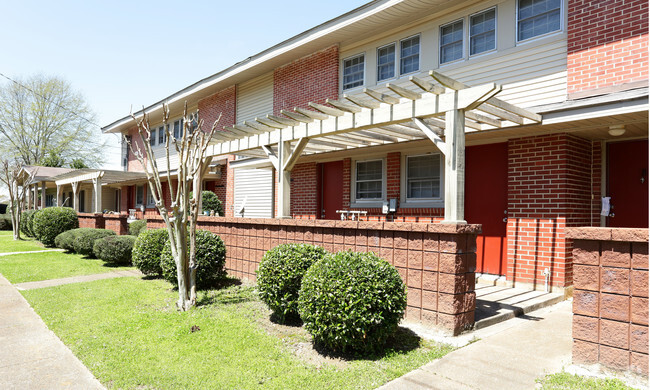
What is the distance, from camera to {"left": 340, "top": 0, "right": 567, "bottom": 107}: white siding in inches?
283

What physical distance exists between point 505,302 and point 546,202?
Result: 2.05 metres

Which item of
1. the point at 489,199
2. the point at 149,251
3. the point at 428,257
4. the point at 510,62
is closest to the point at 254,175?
the point at 149,251

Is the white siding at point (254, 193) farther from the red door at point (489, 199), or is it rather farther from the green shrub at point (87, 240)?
the red door at point (489, 199)

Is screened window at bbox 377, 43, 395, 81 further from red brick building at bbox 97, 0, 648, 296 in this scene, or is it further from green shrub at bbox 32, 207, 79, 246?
green shrub at bbox 32, 207, 79, 246

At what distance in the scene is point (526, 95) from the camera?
7.58 m

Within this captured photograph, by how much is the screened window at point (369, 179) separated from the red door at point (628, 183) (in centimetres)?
466

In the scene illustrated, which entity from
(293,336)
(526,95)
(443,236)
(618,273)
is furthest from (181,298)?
(526,95)

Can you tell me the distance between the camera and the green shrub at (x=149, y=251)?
880 centimetres

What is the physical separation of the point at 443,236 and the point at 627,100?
3.28 metres

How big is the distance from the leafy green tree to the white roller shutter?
3034 cm

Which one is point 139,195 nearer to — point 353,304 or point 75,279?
point 75,279

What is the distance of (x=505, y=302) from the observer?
6340 millimetres

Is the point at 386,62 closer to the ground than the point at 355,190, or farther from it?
farther from it

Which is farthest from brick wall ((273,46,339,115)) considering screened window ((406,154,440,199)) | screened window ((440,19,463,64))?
screened window ((440,19,463,64))
